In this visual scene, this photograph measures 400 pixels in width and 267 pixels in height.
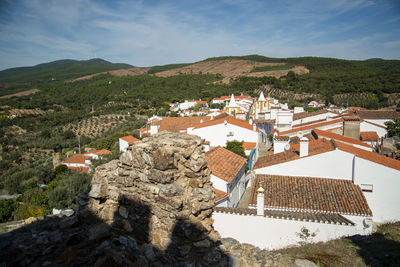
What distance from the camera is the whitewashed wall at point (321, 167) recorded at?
11344mm

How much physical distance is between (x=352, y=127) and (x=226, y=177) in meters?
13.9

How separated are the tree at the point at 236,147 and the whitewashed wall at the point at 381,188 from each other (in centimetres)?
924

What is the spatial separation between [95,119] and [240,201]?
45.2 m

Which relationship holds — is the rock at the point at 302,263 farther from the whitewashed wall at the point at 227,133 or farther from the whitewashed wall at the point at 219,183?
→ the whitewashed wall at the point at 227,133

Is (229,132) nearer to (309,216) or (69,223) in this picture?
(309,216)

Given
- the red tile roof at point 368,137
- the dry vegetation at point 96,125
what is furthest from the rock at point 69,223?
the dry vegetation at point 96,125

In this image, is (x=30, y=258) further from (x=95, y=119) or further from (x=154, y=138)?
(x=95, y=119)

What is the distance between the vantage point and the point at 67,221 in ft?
15.0

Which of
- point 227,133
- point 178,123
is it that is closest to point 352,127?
point 227,133

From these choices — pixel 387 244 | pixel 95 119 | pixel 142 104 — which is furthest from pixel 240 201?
pixel 142 104

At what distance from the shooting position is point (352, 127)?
1983 cm

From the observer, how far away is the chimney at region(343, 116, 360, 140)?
19.7 metres

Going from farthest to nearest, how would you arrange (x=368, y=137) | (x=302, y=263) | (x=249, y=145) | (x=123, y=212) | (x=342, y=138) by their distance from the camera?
(x=249, y=145), (x=368, y=137), (x=342, y=138), (x=302, y=263), (x=123, y=212)

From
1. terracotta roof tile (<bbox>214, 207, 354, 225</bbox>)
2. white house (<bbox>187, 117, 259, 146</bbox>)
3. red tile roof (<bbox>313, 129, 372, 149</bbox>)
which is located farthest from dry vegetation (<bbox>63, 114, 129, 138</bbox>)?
terracotta roof tile (<bbox>214, 207, 354, 225</bbox>)
